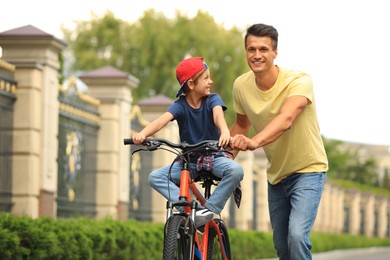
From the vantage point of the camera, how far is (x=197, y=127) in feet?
23.6

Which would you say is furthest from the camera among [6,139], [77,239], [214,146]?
[6,139]

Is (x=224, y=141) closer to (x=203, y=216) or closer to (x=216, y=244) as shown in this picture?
(x=203, y=216)

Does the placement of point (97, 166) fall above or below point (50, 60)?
below

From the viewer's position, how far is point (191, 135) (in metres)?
7.16

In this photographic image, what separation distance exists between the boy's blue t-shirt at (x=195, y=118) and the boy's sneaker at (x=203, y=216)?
0.52 meters

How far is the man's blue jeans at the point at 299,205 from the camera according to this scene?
23.1 ft

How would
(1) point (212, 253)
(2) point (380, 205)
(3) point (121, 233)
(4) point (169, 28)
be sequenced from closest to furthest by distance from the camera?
1. (1) point (212, 253)
2. (3) point (121, 233)
3. (4) point (169, 28)
4. (2) point (380, 205)

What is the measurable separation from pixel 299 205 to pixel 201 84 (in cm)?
97

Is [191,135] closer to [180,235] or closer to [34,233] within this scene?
[180,235]

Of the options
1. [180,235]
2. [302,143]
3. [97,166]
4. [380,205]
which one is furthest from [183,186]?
[380,205]

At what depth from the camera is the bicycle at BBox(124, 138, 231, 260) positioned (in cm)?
639

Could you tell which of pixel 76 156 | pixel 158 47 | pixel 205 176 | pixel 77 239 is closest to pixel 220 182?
pixel 205 176

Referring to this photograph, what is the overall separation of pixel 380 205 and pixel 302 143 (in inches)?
2650

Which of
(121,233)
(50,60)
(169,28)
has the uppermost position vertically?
(169,28)
